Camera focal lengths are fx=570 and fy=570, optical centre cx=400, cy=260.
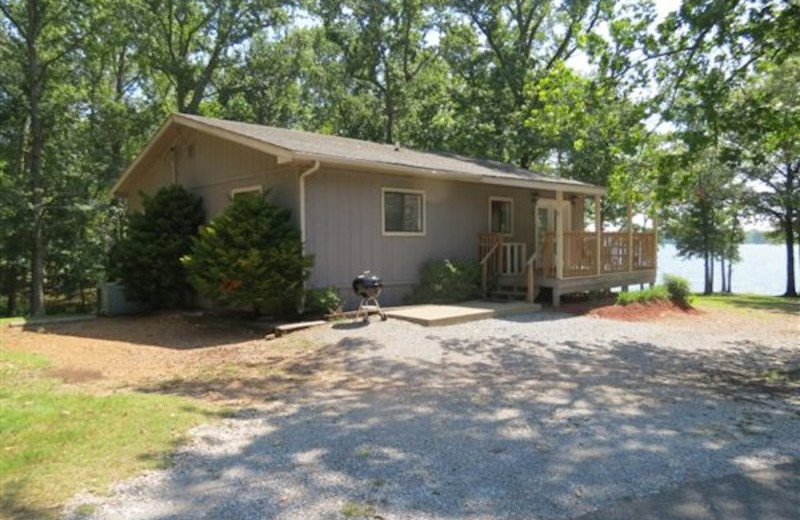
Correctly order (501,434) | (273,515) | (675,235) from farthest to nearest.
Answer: (675,235)
(501,434)
(273,515)

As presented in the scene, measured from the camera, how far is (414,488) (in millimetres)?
3525

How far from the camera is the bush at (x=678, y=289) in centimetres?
1498

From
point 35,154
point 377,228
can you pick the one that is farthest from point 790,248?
point 35,154

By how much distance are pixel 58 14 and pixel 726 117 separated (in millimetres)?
19772

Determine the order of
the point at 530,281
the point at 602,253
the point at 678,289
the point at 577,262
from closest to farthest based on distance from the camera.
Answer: the point at 530,281 < the point at 577,262 < the point at 602,253 < the point at 678,289

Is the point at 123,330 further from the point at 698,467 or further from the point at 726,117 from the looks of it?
the point at 726,117

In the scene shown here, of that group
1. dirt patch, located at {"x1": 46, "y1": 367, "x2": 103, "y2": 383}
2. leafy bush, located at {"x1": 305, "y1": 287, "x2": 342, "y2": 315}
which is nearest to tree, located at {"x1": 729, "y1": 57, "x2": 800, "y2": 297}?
leafy bush, located at {"x1": 305, "y1": 287, "x2": 342, "y2": 315}

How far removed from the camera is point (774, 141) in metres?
9.05

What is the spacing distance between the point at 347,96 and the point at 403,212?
1786cm

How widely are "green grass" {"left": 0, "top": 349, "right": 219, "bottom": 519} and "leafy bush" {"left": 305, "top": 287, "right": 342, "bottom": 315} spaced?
482 centimetres

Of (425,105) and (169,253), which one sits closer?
(169,253)

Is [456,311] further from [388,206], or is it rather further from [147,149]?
[147,149]

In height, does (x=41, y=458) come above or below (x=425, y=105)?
below

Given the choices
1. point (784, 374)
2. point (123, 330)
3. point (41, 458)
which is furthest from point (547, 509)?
point (123, 330)
